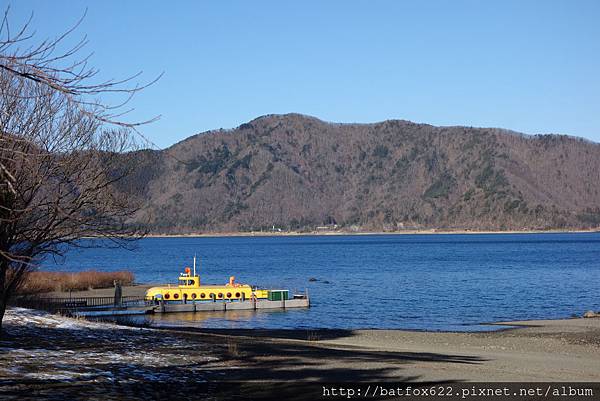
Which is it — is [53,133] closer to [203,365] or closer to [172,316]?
[203,365]

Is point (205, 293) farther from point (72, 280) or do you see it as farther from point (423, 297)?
point (423, 297)

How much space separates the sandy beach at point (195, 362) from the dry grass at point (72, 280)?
103ft

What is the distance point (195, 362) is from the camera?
17.2 meters

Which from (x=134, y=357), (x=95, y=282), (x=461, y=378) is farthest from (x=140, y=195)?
(x=95, y=282)

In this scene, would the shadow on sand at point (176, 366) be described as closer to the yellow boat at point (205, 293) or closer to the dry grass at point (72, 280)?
the yellow boat at point (205, 293)

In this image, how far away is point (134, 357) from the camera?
16.9 meters

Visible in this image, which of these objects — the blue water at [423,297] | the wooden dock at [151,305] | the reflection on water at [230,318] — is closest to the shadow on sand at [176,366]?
the blue water at [423,297]

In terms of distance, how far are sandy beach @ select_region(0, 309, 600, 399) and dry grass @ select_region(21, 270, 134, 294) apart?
103 ft

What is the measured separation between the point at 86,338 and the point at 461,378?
30.3 ft

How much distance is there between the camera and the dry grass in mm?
54869

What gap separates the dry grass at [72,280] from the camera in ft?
180

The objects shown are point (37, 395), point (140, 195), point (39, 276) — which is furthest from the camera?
point (39, 276)

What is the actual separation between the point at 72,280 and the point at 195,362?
155 ft

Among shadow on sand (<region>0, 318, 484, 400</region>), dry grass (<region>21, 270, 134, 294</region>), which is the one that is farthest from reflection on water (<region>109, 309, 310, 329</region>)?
shadow on sand (<region>0, 318, 484, 400</region>)
